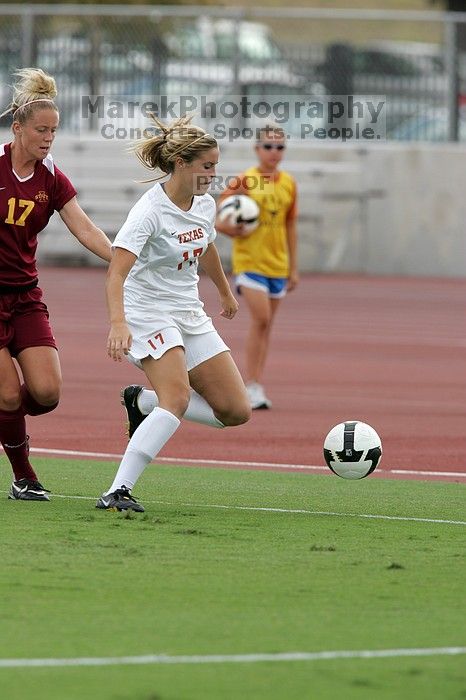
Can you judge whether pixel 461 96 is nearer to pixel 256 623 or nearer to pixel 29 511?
pixel 29 511

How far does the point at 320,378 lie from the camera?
16391 mm

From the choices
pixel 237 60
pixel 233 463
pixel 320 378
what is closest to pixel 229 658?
pixel 233 463

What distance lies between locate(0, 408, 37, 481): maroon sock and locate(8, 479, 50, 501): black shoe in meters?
0.10

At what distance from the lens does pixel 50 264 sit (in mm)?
31344

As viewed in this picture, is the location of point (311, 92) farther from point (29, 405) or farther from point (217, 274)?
point (29, 405)

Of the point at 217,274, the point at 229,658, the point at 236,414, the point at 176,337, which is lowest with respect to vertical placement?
the point at 229,658

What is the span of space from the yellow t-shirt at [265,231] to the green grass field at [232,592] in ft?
16.5

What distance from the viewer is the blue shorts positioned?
47.2 feet

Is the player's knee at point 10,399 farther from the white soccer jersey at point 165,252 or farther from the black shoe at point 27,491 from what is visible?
the white soccer jersey at point 165,252

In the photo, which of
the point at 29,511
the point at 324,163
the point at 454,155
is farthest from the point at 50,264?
the point at 29,511

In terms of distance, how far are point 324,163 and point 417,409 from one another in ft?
53.1

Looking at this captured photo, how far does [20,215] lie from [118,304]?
2.73 ft

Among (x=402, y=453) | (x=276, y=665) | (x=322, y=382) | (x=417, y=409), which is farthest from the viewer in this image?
(x=322, y=382)

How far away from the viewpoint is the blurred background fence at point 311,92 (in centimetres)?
2775
